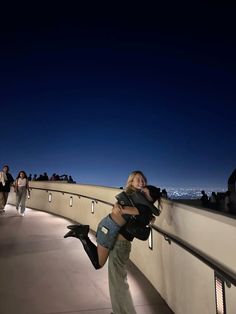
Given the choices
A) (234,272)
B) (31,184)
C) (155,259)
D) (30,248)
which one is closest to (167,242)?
(155,259)

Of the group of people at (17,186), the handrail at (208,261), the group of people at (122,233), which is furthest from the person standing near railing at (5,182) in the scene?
the handrail at (208,261)

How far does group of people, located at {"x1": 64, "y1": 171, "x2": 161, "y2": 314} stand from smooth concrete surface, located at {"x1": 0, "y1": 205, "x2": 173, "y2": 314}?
59 cm

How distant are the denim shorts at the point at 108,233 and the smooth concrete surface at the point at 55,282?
0.98m

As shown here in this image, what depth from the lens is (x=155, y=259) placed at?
15.2ft

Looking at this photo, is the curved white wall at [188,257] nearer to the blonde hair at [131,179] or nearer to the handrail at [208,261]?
the handrail at [208,261]

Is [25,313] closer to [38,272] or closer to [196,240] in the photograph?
[38,272]

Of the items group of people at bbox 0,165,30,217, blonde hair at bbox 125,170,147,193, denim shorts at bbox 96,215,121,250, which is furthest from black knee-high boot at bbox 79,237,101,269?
group of people at bbox 0,165,30,217

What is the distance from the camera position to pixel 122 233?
348 cm

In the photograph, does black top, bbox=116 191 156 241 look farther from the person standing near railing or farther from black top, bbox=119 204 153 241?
the person standing near railing

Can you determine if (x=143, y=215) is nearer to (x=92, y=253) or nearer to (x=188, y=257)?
(x=188, y=257)

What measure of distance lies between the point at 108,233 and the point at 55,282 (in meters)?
2.07

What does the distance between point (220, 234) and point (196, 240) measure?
55 cm

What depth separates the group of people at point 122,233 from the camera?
3408mm

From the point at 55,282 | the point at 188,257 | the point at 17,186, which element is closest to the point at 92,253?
the point at 188,257
